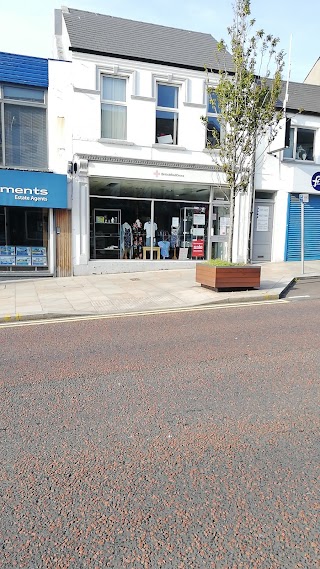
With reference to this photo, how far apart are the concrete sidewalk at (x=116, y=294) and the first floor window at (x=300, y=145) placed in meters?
5.19

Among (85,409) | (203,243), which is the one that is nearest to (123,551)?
(85,409)

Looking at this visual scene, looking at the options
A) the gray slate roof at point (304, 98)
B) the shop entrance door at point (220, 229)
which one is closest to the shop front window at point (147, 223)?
the shop entrance door at point (220, 229)

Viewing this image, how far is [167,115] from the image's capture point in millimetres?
13969

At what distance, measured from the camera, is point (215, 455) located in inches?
120

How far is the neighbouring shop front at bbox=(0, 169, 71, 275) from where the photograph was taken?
12.4m

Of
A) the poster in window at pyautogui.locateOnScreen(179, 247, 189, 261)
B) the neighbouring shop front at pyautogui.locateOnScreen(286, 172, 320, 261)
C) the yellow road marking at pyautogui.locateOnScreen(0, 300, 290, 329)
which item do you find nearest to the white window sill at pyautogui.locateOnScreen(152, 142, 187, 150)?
the poster in window at pyautogui.locateOnScreen(179, 247, 189, 261)

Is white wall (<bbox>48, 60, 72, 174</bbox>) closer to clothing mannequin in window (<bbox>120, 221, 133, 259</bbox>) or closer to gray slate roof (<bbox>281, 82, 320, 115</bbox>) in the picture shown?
clothing mannequin in window (<bbox>120, 221, 133, 259</bbox>)

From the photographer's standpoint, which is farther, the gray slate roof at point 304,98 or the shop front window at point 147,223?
the gray slate roof at point 304,98

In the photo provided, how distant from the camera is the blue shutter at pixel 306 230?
1614cm

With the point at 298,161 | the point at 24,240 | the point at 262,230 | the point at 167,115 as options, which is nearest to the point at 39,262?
the point at 24,240

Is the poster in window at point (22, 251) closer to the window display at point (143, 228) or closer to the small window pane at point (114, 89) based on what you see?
the window display at point (143, 228)

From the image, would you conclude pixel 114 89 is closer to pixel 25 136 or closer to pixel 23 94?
pixel 23 94

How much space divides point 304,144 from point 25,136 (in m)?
10.7

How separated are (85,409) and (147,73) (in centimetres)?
1263
